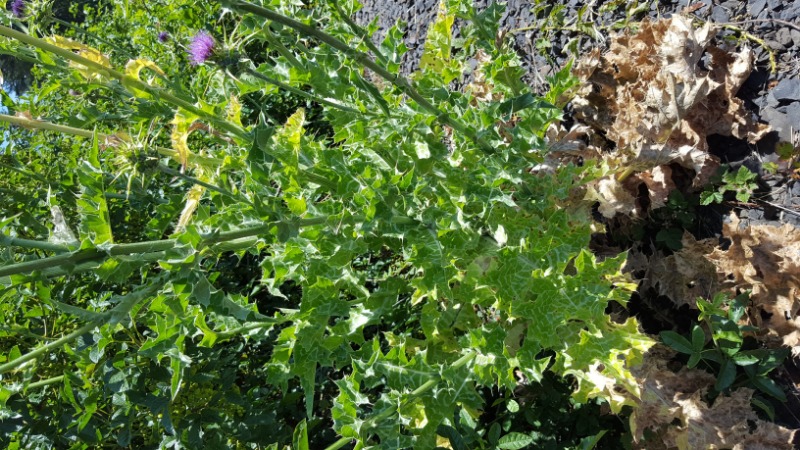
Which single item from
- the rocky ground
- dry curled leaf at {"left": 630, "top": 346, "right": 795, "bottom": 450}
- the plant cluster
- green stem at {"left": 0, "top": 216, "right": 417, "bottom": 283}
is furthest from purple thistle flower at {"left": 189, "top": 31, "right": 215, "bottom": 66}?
dry curled leaf at {"left": 630, "top": 346, "right": 795, "bottom": 450}

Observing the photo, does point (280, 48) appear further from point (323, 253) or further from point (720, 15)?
point (720, 15)

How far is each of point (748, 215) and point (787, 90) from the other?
1.34ft

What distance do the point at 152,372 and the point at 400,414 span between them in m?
0.91

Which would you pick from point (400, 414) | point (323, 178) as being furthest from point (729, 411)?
point (323, 178)

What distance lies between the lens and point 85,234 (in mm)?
1276

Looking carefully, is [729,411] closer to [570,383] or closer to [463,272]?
[570,383]

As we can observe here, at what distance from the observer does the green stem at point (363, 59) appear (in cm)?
126

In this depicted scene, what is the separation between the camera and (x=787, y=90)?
80.0 inches

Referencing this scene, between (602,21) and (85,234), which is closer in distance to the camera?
(85,234)

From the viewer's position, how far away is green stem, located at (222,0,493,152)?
126 centimetres

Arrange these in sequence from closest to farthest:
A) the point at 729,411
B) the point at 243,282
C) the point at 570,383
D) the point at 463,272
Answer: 1. the point at 729,411
2. the point at 463,272
3. the point at 570,383
4. the point at 243,282

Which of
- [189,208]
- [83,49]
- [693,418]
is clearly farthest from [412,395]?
[83,49]

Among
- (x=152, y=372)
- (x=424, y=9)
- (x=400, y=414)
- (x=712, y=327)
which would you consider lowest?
(x=152, y=372)

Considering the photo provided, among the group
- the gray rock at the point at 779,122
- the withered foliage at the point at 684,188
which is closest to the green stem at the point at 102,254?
the withered foliage at the point at 684,188
